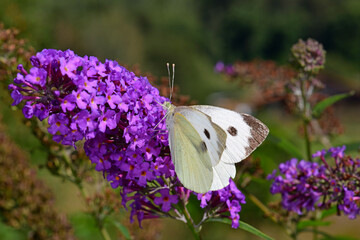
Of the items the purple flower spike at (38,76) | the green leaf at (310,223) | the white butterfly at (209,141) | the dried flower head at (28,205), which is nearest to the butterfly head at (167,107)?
the white butterfly at (209,141)

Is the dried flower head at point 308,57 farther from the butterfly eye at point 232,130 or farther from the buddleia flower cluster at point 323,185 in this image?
the butterfly eye at point 232,130

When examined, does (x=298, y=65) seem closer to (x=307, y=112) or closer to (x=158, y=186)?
(x=307, y=112)

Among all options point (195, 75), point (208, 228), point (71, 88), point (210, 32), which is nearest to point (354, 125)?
point (195, 75)

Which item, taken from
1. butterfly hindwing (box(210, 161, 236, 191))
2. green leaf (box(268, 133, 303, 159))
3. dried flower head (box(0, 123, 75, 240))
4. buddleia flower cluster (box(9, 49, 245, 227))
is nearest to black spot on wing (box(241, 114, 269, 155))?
butterfly hindwing (box(210, 161, 236, 191))

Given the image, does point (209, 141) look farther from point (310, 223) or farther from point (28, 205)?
Answer: point (28, 205)

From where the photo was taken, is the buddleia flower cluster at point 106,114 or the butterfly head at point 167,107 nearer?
the buddleia flower cluster at point 106,114

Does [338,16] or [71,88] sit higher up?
[338,16]

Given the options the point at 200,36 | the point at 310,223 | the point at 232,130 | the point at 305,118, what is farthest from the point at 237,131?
the point at 200,36
